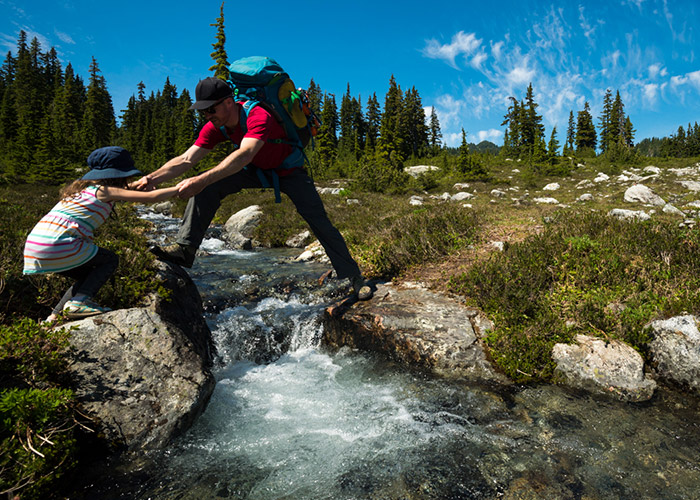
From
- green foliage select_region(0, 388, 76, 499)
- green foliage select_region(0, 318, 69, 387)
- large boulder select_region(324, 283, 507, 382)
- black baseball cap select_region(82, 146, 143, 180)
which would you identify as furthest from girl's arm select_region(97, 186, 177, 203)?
large boulder select_region(324, 283, 507, 382)

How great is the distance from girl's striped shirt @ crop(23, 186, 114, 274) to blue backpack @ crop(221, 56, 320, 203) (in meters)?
1.58

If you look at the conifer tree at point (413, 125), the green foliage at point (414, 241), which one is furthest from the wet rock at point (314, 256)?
the conifer tree at point (413, 125)

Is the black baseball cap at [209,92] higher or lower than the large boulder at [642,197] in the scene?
higher

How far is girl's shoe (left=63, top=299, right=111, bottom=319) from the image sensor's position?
11.1ft

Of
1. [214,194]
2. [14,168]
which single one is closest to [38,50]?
[14,168]

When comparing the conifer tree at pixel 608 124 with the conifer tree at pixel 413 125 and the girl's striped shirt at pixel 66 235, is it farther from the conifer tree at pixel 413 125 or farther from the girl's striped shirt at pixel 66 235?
the girl's striped shirt at pixel 66 235

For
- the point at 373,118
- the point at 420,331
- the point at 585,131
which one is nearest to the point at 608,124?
the point at 585,131

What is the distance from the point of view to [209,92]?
3.63 m

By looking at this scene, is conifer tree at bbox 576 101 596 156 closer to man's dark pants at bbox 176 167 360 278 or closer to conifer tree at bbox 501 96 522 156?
conifer tree at bbox 501 96 522 156

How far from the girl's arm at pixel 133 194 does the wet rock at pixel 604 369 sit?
442 centimetres

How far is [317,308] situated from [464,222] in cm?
399

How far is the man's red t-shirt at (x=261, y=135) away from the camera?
369cm

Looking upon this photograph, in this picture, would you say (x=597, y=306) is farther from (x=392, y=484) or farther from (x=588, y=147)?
(x=588, y=147)

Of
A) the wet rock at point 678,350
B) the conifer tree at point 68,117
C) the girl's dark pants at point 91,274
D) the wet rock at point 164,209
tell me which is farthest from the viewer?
the conifer tree at point 68,117
